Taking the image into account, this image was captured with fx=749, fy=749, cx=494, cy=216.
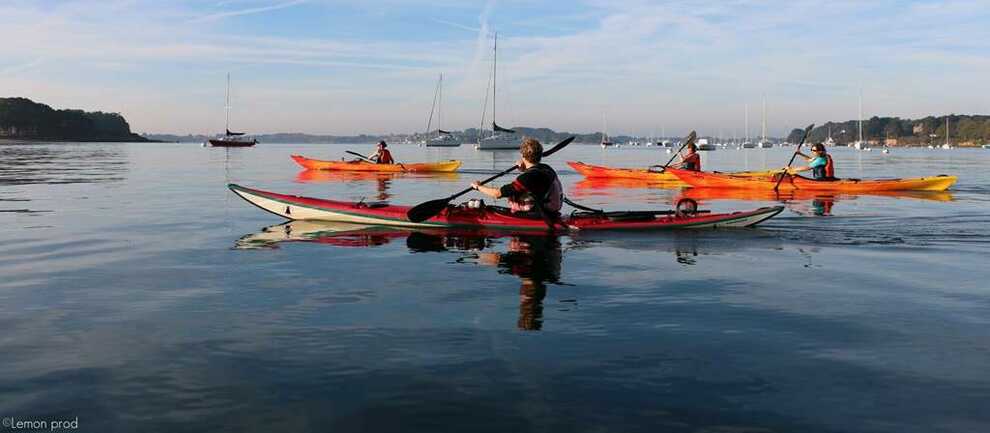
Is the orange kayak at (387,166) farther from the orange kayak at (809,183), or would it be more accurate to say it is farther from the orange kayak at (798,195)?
the orange kayak at (798,195)

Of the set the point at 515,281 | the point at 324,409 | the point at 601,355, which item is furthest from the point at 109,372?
the point at 515,281

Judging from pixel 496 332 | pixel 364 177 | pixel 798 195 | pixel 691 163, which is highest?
pixel 691 163

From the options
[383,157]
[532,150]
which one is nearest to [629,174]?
[383,157]

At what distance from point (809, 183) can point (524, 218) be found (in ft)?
53.6

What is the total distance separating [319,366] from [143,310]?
3095mm

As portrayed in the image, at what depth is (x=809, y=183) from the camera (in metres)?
26.2

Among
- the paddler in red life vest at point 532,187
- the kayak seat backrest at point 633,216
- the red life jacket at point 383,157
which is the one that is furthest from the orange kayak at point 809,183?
the red life jacket at point 383,157

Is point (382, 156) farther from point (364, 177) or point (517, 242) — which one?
point (517, 242)

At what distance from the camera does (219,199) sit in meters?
23.0

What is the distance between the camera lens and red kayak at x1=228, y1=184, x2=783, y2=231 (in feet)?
45.5

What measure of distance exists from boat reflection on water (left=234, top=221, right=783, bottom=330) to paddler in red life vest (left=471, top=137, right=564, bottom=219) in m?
0.58

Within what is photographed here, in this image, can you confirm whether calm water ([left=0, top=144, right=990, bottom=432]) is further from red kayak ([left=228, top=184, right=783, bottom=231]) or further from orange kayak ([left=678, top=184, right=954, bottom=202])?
orange kayak ([left=678, top=184, right=954, bottom=202])

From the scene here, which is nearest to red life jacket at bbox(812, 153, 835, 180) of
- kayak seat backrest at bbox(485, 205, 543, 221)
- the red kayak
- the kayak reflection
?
the red kayak

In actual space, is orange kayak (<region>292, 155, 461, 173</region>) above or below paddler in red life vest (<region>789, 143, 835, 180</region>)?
above
